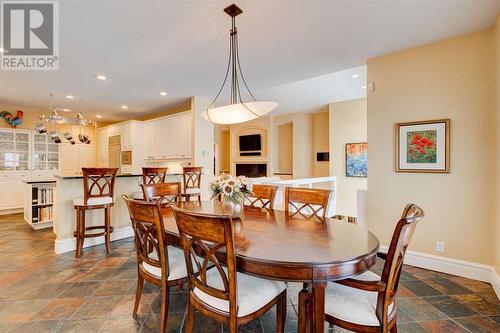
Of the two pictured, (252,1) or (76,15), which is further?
(76,15)

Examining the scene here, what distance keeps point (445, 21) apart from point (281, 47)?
64.2 inches

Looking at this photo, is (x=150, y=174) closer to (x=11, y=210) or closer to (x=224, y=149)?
(x=11, y=210)

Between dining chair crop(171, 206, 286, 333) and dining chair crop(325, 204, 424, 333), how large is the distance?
0.36m

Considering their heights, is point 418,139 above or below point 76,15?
Result: below

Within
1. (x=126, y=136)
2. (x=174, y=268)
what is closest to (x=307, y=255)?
(x=174, y=268)

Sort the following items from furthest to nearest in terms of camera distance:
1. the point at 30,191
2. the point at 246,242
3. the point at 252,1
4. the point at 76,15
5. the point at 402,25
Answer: the point at 30,191 → the point at 402,25 → the point at 76,15 → the point at 252,1 → the point at 246,242

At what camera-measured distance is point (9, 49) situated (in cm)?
295

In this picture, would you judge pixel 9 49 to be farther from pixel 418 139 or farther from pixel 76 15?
pixel 418 139

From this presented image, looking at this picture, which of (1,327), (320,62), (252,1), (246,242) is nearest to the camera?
(246,242)

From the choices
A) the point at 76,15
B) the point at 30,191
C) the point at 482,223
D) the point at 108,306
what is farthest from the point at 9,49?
the point at 482,223

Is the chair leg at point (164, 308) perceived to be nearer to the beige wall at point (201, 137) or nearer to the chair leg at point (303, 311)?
the chair leg at point (303, 311)

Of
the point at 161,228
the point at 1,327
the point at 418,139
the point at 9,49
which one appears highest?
the point at 9,49

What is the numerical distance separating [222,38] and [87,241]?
3469 millimetres

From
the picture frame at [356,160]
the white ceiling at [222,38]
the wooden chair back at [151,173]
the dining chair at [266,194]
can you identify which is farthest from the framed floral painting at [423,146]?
the wooden chair back at [151,173]
